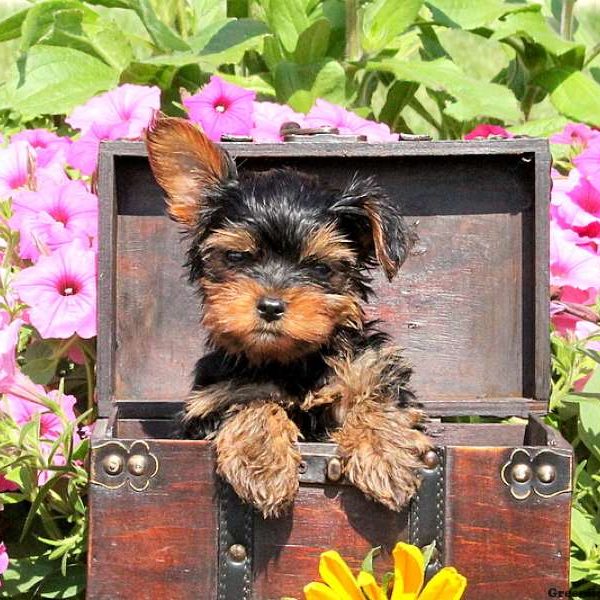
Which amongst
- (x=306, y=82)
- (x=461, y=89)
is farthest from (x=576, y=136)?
(x=306, y=82)

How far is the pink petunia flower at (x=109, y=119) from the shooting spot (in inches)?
190

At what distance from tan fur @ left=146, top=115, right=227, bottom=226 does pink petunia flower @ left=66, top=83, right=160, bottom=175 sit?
0.98 m

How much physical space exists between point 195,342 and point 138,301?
29cm

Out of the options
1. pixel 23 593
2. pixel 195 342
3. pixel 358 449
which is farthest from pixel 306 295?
pixel 23 593

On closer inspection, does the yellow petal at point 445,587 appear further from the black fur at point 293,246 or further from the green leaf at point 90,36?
the green leaf at point 90,36

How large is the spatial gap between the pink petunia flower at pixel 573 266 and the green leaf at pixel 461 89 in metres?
0.74

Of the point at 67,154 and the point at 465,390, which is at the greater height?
the point at 67,154

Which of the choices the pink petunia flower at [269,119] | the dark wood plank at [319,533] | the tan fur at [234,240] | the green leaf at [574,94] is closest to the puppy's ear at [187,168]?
the tan fur at [234,240]

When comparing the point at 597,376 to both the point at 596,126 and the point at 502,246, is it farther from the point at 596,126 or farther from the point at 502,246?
the point at 596,126

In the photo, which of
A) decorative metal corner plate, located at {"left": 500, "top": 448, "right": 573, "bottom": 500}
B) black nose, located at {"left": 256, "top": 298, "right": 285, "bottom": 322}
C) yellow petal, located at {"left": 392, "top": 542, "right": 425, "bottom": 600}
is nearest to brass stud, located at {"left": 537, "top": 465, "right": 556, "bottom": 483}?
decorative metal corner plate, located at {"left": 500, "top": 448, "right": 573, "bottom": 500}

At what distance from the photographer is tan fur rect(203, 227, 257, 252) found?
12.1 feet

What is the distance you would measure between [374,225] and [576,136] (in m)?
1.97

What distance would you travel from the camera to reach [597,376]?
14.3ft

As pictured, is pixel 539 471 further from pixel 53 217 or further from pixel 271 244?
pixel 53 217
